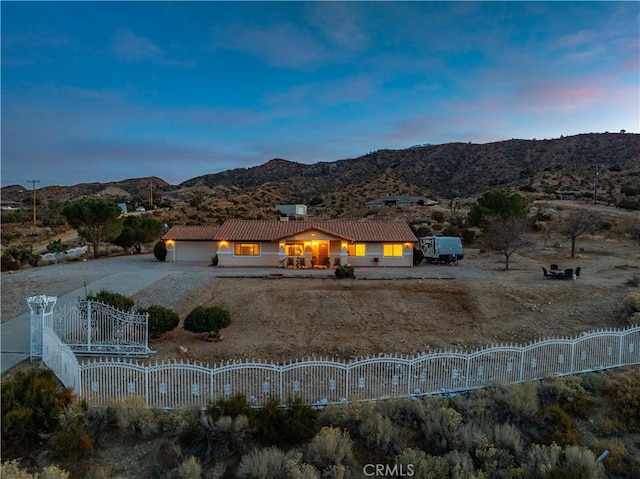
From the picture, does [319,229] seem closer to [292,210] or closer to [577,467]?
[577,467]

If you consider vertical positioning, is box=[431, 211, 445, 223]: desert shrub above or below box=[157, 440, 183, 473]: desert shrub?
above

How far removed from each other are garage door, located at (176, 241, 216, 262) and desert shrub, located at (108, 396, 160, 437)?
26059 mm

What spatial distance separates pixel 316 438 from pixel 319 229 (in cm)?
2363

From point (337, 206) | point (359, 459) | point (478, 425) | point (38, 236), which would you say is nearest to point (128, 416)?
point (359, 459)

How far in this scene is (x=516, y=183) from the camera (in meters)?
83.3

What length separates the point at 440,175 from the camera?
105 m

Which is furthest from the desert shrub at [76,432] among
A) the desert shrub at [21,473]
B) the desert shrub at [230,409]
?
the desert shrub at [230,409]

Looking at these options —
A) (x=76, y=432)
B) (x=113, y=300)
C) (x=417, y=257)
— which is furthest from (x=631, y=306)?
(x=113, y=300)

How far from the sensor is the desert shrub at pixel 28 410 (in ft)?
25.5

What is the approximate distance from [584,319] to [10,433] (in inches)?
718

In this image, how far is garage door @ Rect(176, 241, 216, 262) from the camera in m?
34.0

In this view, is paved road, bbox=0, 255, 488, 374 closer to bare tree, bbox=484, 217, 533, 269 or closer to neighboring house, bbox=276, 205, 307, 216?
bare tree, bbox=484, 217, 533, 269

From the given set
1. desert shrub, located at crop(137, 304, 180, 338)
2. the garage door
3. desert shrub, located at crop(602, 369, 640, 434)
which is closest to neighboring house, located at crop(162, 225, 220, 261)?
the garage door

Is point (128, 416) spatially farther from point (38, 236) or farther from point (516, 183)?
point (516, 183)
